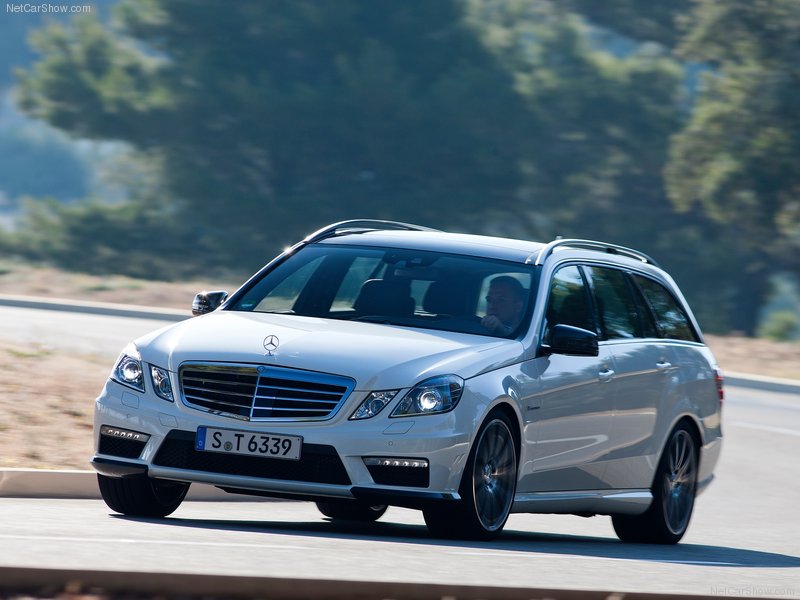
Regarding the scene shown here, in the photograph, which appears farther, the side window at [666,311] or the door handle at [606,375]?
the side window at [666,311]

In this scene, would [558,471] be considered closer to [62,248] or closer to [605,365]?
[605,365]

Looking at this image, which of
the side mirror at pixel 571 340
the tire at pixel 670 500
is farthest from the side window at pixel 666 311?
the side mirror at pixel 571 340

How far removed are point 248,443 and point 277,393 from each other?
267 mm

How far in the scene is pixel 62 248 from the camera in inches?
1810

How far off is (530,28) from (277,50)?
746 cm

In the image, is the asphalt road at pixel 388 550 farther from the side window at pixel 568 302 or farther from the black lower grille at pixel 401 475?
the side window at pixel 568 302

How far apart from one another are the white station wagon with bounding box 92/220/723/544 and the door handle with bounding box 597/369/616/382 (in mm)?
45

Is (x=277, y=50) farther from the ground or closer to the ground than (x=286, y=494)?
farther from the ground

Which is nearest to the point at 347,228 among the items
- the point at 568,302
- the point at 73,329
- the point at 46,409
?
the point at 568,302

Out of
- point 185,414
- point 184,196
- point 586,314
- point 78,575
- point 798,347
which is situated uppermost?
point 184,196

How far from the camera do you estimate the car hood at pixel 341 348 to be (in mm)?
7633

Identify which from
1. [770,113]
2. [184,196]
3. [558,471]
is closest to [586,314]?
[558,471]

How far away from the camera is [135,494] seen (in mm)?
8297

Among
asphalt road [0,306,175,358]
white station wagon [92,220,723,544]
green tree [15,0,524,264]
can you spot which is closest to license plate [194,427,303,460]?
white station wagon [92,220,723,544]
